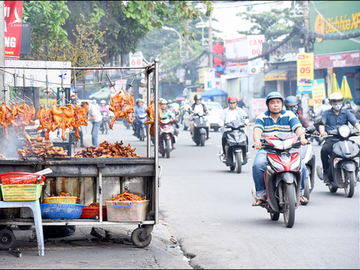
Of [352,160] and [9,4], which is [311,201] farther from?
[9,4]

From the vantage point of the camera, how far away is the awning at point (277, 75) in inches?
1574

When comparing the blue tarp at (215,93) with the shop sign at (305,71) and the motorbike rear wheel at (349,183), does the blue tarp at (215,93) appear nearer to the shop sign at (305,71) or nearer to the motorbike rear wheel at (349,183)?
the shop sign at (305,71)

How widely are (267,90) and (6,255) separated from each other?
39.1 metres

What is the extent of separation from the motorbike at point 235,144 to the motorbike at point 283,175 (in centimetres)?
577

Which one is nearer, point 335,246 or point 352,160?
point 335,246

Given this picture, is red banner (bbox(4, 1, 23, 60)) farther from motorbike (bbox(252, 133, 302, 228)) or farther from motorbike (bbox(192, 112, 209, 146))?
motorbike (bbox(192, 112, 209, 146))

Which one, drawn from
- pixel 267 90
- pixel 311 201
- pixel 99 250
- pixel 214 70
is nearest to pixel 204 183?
pixel 311 201

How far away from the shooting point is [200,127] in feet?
71.8

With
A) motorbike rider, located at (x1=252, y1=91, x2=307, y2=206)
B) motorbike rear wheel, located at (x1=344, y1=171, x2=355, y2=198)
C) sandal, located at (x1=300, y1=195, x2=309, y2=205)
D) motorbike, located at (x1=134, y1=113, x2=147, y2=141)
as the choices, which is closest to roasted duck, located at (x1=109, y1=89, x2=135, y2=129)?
motorbike rider, located at (x1=252, y1=91, x2=307, y2=206)

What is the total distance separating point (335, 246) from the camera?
20.2ft

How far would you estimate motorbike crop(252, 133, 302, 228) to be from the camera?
716 centimetres

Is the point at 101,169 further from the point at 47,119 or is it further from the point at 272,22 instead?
the point at 272,22

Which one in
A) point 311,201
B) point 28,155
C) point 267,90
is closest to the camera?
point 28,155

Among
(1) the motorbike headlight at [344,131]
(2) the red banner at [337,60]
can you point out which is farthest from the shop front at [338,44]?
(1) the motorbike headlight at [344,131]
